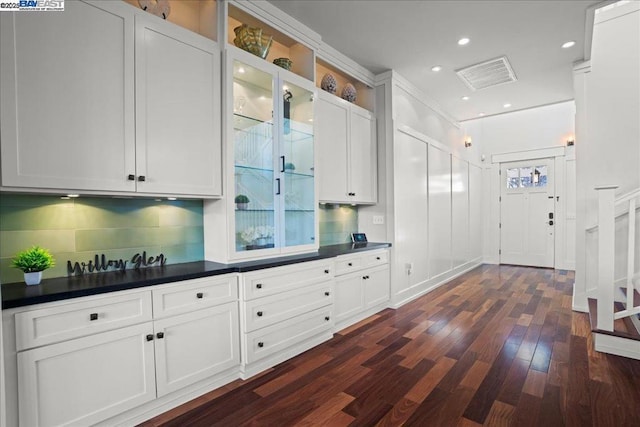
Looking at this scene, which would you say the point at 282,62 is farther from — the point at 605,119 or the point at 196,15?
the point at 605,119

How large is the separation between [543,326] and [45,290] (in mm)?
4252

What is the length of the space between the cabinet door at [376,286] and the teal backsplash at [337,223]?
2.00ft

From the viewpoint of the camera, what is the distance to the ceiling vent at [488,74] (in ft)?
12.7

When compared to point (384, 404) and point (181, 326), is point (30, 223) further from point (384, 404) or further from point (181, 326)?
point (384, 404)

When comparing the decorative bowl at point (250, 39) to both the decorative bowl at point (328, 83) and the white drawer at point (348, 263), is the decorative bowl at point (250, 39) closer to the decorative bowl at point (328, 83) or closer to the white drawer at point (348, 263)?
the decorative bowl at point (328, 83)

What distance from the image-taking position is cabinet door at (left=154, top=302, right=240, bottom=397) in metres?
1.91

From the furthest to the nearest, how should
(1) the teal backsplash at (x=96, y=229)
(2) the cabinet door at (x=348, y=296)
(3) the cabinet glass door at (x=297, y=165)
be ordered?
(2) the cabinet door at (x=348, y=296), (3) the cabinet glass door at (x=297, y=165), (1) the teal backsplash at (x=96, y=229)

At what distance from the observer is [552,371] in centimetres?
239

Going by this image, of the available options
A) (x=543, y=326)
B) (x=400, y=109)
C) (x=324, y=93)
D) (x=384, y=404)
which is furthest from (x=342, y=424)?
(x=400, y=109)

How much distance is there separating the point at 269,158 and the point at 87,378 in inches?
75.3

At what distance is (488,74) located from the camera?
4164 mm

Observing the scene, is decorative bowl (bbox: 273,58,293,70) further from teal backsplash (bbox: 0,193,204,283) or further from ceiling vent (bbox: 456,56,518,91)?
ceiling vent (bbox: 456,56,518,91)

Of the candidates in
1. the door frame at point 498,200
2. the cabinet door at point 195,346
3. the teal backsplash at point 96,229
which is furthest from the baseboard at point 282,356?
the door frame at point 498,200

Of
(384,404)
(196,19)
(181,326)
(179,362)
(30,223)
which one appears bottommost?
(384,404)
